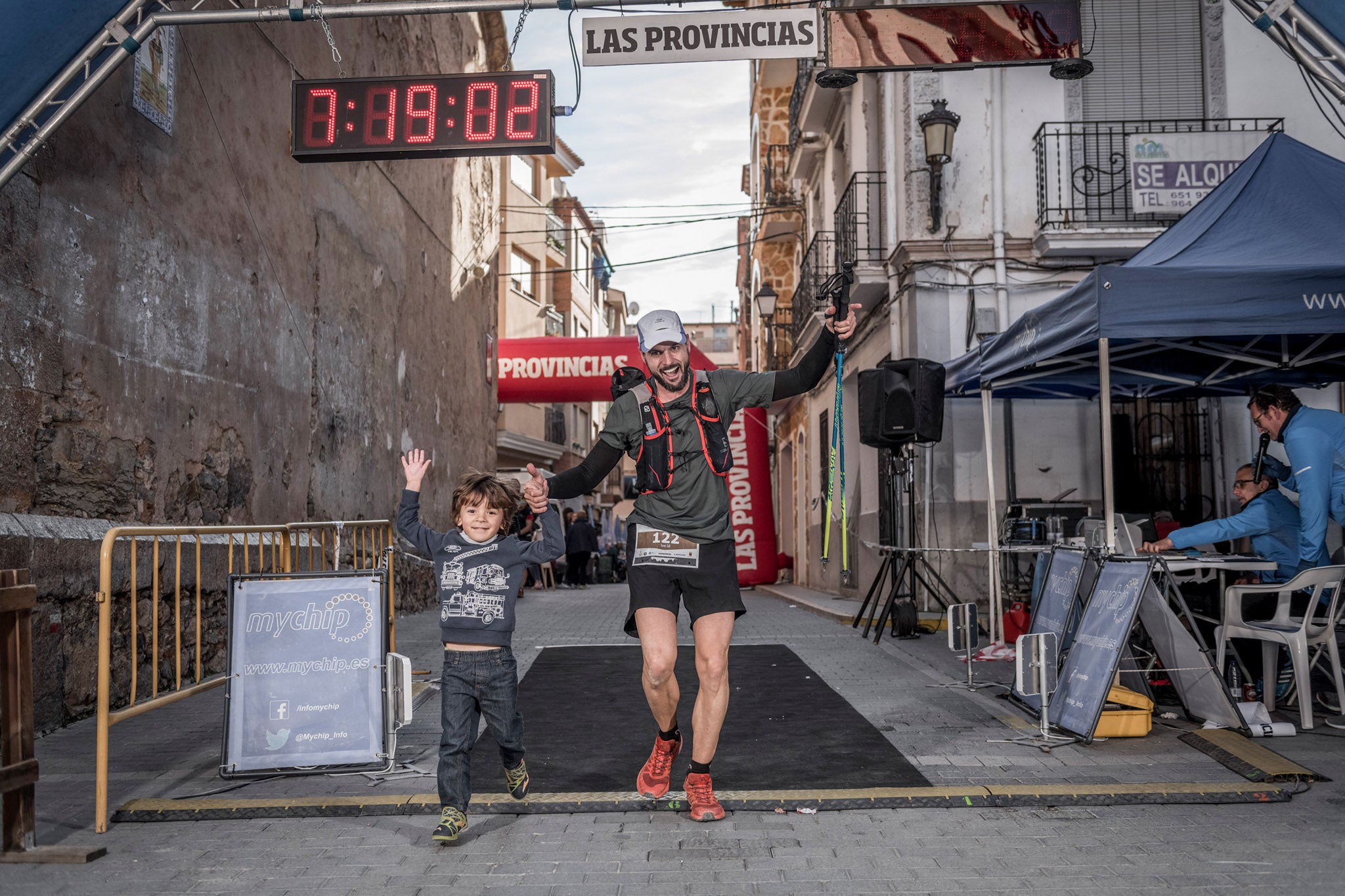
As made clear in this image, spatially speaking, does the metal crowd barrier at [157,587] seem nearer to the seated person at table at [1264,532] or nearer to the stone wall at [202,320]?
the stone wall at [202,320]

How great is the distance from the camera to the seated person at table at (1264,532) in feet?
21.9

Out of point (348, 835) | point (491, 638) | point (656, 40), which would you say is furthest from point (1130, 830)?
point (656, 40)

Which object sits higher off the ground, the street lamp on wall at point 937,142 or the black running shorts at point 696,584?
the street lamp on wall at point 937,142

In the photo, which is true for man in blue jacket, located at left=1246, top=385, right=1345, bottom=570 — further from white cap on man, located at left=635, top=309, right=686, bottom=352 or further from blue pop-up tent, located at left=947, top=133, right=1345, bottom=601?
white cap on man, located at left=635, top=309, right=686, bottom=352

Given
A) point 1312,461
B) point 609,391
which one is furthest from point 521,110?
point 609,391

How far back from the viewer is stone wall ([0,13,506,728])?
6652 millimetres

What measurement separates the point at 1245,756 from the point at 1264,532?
6.52 feet

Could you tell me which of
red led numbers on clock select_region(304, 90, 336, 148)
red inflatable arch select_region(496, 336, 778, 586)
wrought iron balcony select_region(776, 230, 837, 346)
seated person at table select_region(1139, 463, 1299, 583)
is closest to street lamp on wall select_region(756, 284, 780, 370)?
wrought iron balcony select_region(776, 230, 837, 346)

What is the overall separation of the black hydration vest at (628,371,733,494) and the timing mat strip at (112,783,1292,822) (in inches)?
52.1

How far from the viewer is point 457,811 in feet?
14.0

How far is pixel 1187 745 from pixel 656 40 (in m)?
5.13

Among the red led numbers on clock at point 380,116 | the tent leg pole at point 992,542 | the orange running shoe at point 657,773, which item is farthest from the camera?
the tent leg pole at point 992,542

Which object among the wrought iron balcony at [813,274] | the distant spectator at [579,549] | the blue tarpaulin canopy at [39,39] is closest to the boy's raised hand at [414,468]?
the blue tarpaulin canopy at [39,39]

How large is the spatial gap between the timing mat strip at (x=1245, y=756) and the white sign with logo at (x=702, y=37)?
14.9 ft
